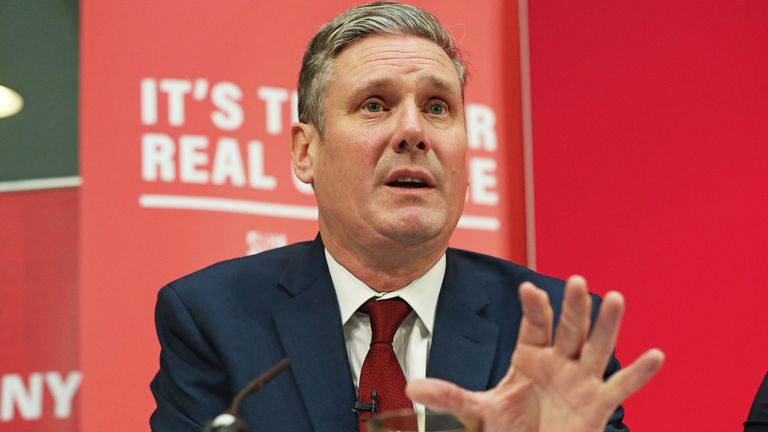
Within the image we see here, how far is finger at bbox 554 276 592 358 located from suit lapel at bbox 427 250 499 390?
0.59 meters

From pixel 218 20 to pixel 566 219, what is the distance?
1.39 metres

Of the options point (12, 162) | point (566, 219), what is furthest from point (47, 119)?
point (566, 219)

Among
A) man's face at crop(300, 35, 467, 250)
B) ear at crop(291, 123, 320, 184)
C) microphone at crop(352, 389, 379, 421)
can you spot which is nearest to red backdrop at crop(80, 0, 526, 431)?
ear at crop(291, 123, 320, 184)

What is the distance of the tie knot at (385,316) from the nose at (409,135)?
13.1 inches

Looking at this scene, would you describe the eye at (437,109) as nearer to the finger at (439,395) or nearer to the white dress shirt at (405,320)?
the white dress shirt at (405,320)

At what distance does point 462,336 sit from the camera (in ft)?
6.60

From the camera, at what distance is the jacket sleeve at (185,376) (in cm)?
192

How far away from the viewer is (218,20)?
3225 millimetres

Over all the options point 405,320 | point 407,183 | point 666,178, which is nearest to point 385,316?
point 405,320

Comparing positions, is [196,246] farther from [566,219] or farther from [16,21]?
[566,219]

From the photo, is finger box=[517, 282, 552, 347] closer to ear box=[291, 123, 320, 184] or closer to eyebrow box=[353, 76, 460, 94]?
eyebrow box=[353, 76, 460, 94]

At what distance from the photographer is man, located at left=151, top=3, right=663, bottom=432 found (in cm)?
192

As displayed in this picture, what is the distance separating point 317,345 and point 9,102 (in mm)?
1726

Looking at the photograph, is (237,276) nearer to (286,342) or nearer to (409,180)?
(286,342)
